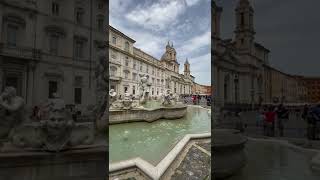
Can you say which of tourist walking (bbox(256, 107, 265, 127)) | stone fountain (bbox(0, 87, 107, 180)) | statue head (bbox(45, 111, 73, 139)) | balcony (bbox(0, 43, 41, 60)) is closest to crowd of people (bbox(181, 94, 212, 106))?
tourist walking (bbox(256, 107, 265, 127))

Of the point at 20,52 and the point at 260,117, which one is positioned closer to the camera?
the point at 20,52

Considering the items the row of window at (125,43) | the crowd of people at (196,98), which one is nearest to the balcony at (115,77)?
the row of window at (125,43)

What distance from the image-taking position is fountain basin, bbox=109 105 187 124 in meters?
3.11

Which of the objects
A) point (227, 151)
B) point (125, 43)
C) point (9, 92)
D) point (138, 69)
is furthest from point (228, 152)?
point (9, 92)

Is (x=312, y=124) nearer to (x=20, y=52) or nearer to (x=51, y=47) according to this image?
(x=51, y=47)

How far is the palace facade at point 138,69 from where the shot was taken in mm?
2869

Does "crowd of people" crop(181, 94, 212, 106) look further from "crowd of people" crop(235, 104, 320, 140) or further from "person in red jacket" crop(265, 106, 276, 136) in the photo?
"person in red jacket" crop(265, 106, 276, 136)

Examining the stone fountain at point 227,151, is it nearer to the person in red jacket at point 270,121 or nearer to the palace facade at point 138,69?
the person in red jacket at point 270,121

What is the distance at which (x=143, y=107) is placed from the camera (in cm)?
320

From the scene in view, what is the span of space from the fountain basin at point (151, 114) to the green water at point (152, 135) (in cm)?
5

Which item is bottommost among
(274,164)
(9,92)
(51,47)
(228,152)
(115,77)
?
(274,164)

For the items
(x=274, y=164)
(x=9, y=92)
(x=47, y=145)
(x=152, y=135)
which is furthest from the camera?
(x=274, y=164)

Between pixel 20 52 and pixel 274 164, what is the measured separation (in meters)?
2.74

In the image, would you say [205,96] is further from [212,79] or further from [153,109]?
[153,109]
